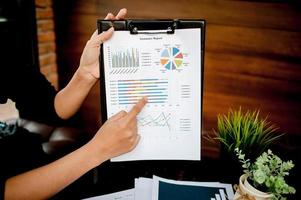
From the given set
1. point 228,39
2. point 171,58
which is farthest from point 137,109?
point 228,39

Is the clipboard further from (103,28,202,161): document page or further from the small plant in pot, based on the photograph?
the small plant in pot

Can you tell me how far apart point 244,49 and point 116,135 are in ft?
6.03

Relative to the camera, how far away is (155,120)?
1143 millimetres

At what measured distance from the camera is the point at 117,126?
1025 mm

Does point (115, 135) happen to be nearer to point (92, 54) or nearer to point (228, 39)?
point (92, 54)

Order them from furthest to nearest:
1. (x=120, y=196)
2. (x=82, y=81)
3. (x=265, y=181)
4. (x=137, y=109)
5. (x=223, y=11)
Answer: (x=223, y=11) → (x=82, y=81) → (x=120, y=196) → (x=137, y=109) → (x=265, y=181)

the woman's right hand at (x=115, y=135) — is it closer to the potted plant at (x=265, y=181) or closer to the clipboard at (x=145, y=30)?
the clipboard at (x=145, y=30)

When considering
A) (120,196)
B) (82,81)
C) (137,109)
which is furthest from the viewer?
(82,81)

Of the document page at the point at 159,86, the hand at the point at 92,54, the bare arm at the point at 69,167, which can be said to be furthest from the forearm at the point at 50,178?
the hand at the point at 92,54

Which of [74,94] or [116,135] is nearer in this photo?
[116,135]

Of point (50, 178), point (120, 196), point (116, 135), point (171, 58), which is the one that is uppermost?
point (171, 58)

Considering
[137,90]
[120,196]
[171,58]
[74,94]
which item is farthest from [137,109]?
[74,94]

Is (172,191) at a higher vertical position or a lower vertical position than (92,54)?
lower

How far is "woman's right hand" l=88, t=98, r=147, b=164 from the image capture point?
102 centimetres
